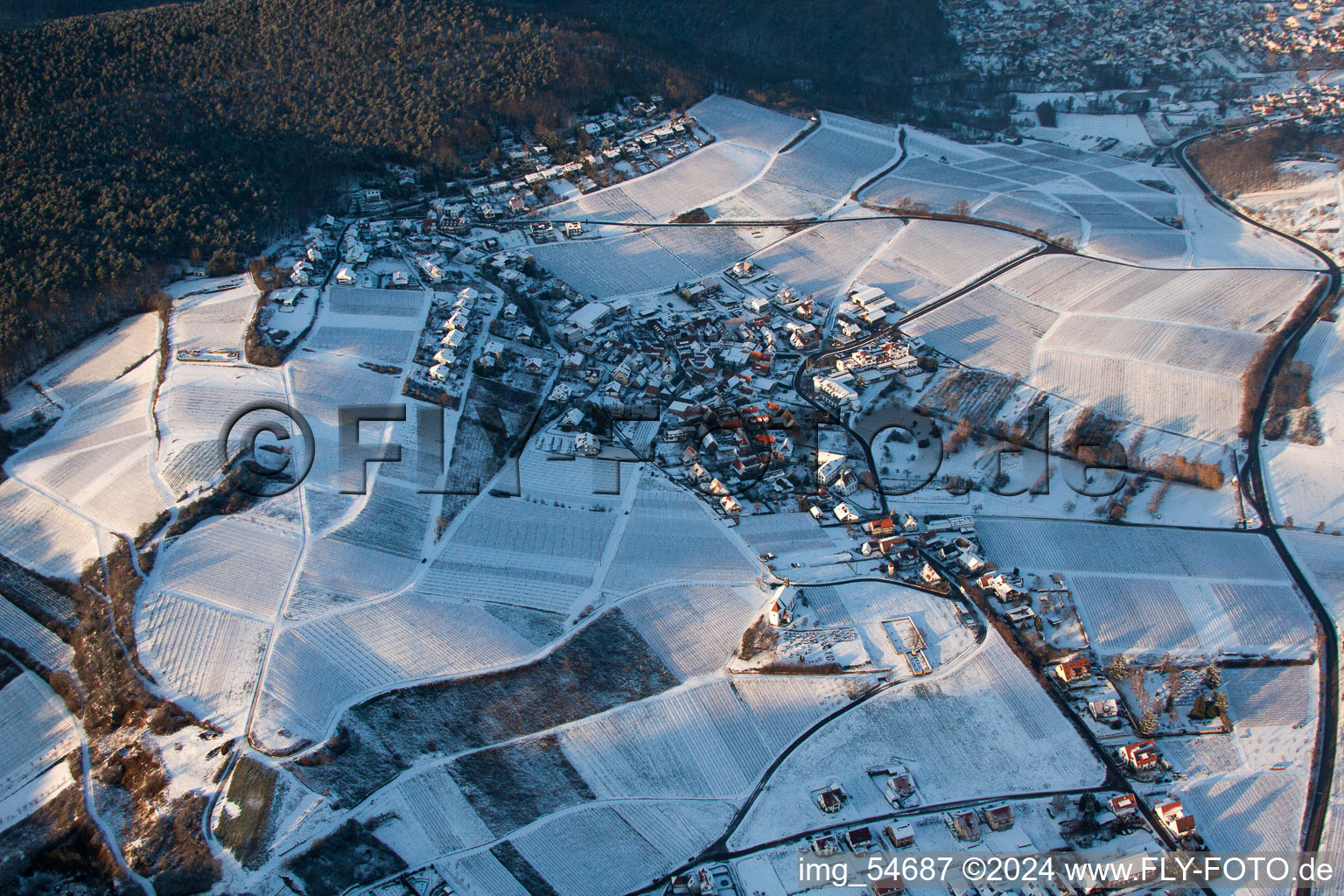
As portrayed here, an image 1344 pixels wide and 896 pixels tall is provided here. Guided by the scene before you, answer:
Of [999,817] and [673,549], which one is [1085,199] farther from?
[999,817]

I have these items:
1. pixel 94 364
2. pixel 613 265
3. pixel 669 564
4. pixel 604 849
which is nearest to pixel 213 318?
pixel 94 364

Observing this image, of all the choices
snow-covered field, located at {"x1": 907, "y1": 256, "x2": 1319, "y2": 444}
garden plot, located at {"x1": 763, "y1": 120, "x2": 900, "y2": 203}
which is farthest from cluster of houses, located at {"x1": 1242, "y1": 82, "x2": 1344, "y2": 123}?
garden plot, located at {"x1": 763, "y1": 120, "x2": 900, "y2": 203}

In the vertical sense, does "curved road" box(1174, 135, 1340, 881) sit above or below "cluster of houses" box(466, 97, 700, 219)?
below

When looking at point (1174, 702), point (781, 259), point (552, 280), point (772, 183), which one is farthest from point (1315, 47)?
point (1174, 702)

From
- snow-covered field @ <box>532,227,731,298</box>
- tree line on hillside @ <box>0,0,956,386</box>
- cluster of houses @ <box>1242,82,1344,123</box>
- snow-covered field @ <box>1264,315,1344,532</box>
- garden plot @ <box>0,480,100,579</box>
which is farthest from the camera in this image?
cluster of houses @ <box>1242,82,1344,123</box>

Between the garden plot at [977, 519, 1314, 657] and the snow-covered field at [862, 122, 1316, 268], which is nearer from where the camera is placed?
the garden plot at [977, 519, 1314, 657]

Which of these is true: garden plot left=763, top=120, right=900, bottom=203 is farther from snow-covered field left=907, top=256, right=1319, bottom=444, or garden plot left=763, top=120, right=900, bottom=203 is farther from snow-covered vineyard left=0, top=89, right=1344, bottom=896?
snow-covered field left=907, top=256, right=1319, bottom=444
